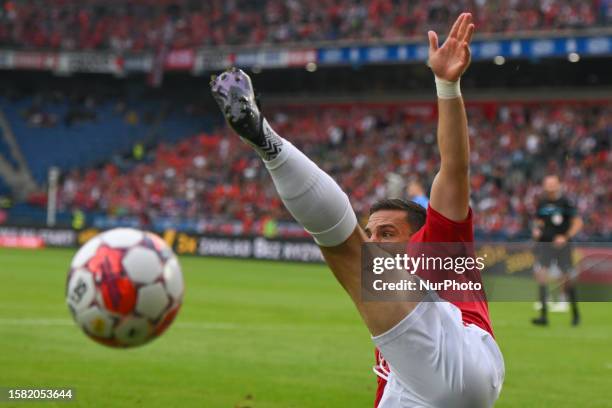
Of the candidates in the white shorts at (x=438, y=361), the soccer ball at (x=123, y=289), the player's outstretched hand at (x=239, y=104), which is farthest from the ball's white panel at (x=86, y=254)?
the player's outstretched hand at (x=239, y=104)

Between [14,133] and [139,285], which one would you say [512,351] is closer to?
[139,285]

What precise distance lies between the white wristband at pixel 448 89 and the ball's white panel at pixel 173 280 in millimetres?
2555

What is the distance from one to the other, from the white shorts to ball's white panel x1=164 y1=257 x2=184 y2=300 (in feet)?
7.12

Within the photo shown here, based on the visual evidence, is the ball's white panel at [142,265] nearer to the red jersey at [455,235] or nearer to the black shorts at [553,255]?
the red jersey at [455,235]

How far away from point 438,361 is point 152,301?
7.58 feet

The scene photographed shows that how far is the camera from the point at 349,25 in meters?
38.4

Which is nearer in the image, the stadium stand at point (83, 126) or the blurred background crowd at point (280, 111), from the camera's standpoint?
the blurred background crowd at point (280, 111)

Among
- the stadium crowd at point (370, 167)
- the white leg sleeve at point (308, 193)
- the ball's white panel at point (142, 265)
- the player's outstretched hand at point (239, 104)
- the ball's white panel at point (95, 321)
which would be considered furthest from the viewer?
the stadium crowd at point (370, 167)

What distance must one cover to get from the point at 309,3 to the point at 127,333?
3679 centimetres

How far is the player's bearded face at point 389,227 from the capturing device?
4336 millimetres

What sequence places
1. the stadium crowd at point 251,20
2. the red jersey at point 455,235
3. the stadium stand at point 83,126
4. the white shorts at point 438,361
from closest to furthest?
the white shorts at point 438,361 < the red jersey at point 455,235 < the stadium crowd at point 251,20 < the stadium stand at point 83,126

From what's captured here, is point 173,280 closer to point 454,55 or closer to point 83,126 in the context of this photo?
point 454,55

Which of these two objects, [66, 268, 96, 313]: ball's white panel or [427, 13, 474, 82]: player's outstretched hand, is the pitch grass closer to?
[66, 268, 96, 313]: ball's white panel

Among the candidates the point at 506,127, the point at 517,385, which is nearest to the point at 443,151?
the point at 517,385
